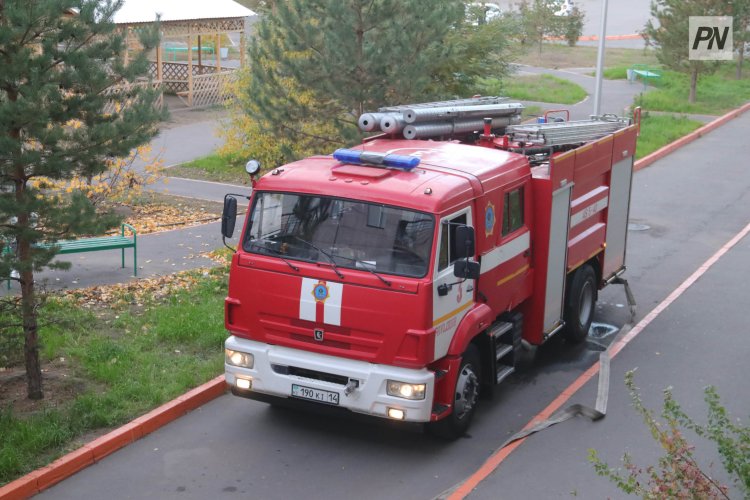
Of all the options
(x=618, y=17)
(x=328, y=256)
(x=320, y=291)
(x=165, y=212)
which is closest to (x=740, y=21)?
(x=165, y=212)

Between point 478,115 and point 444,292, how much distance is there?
11.6 ft

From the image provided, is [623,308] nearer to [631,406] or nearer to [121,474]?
[631,406]

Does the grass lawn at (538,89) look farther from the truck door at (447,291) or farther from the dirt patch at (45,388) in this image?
the truck door at (447,291)

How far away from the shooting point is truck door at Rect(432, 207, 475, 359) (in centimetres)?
803

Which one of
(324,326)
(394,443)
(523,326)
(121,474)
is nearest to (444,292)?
(324,326)

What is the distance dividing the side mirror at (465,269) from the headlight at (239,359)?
1950mm

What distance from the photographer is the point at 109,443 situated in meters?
8.30

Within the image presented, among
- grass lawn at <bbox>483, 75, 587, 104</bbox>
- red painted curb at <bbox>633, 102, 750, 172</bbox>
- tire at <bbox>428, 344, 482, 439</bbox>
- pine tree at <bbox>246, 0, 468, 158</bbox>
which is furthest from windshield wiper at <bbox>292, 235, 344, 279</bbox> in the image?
grass lawn at <bbox>483, 75, 587, 104</bbox>

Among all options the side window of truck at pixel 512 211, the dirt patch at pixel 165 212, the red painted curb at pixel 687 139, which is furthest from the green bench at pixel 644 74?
the side window of truck at pixel 512 211

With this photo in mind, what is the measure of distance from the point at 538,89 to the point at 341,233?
83.1 ft

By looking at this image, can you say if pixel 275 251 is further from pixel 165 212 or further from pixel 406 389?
pixel 165 212

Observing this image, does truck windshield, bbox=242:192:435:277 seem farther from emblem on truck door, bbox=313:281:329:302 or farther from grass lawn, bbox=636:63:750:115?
grass lawn, bbox=636:63:750:115

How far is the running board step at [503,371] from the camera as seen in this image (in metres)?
9.35

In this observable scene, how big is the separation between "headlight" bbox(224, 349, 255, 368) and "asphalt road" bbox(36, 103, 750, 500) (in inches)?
27.7
